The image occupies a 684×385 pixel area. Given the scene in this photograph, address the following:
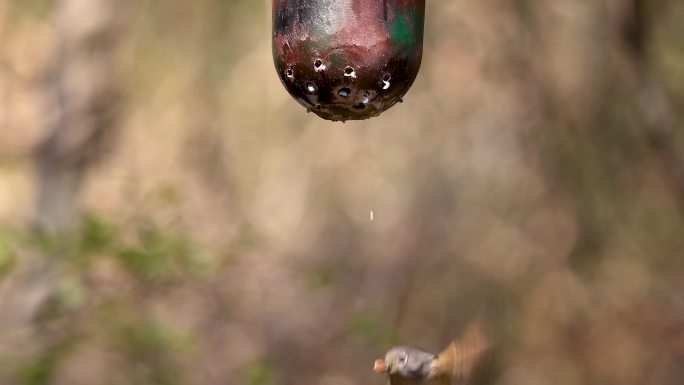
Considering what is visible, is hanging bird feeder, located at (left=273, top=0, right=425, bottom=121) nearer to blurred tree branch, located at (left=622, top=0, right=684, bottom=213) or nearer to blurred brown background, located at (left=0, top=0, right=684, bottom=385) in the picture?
blurred brown background, located at (left=0, top=0, right=684, bottom=385)

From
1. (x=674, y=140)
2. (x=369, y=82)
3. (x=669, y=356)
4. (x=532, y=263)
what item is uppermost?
(x=369, y=82)

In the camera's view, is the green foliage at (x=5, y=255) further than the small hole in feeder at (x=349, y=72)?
Yes

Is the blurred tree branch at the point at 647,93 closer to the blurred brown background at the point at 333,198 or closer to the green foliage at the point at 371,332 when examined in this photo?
the blurred brown background at the point at 333,198

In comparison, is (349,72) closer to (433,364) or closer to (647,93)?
(433,364)

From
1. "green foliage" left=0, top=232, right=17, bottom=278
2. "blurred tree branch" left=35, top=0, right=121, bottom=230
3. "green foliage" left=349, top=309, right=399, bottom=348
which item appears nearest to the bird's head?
"green foliage" left=0, top=232, right=17, bottom=278

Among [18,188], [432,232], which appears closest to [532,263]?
[432,232]

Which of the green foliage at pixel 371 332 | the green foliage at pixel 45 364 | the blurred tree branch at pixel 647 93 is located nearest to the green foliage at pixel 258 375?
the green foliage at pixel 371 332

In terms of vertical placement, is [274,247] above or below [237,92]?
below

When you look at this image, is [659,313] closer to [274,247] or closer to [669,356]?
[669,356]

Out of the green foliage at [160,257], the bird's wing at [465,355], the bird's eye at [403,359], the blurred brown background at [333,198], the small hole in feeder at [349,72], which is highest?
the small hole in feeder at [349,72]
